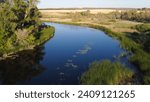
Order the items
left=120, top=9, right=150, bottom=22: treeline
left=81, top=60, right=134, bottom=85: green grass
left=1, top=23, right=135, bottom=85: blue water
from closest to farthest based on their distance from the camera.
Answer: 1. left=81, top=60, right=134, bottom=85: green grass
2. left=1, top=23, right=135, bottom=85: blue water
3. left=120, top=9, right=150, bottom=22: treeline

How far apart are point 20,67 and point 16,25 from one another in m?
17.8

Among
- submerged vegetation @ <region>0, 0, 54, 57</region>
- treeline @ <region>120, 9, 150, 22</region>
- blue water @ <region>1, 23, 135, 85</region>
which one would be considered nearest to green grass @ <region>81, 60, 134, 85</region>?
blue water @ <region>1, 23, 135, 85</region>

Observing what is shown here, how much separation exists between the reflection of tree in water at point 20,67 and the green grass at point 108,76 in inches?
312

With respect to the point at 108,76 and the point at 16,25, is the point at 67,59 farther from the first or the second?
the point at 108,76

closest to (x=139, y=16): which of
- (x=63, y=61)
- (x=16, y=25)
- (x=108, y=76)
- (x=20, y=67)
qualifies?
(x=16, y=25)

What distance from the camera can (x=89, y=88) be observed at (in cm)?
1731

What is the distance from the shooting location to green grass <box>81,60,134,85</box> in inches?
1084

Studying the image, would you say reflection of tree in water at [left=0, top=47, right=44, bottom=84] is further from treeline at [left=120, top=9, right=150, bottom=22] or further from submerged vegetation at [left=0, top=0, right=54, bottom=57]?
treeline at [left=120, top=9, right=150, bottom=22]

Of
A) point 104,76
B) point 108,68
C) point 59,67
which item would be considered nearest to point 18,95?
point 104,76

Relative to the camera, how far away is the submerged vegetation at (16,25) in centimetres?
4715

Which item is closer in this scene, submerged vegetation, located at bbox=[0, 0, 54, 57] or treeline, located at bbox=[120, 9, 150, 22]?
submerged vegetation, located at bbox=[0, 0, 54, 57]

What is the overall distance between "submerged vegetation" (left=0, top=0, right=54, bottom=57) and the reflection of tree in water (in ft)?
8.12

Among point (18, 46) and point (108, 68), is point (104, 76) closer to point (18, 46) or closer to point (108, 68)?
point (108, 68)

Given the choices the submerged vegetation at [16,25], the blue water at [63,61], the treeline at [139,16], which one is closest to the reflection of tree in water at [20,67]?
the blue water at [63,61]
